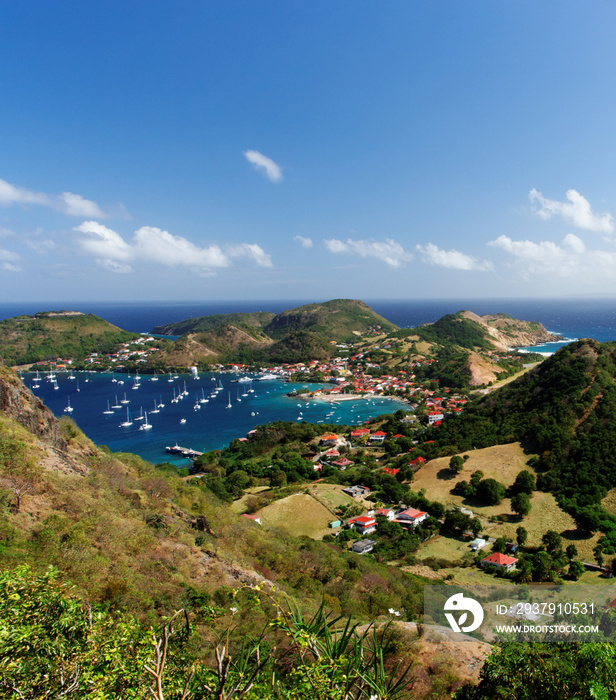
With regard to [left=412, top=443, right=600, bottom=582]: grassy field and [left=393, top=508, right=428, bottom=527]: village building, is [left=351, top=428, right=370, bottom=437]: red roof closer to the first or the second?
[left=412, top=443, right=600, bottom=582]: grassy field

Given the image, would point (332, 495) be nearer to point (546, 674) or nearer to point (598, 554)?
point (598, 554)

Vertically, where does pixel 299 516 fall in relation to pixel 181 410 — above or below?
above

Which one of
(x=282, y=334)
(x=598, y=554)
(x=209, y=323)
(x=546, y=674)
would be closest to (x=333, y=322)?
(x=282, y=334)

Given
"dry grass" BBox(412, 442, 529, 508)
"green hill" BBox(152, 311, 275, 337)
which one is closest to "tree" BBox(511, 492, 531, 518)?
"dry grass" BBox(412, 442, 529, 508)

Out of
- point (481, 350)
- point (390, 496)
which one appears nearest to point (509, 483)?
point (390, 496)

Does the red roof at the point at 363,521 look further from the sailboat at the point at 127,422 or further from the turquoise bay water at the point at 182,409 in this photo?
the sailboat at the point at 127,422

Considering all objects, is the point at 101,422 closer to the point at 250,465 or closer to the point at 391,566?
the point at 250,465
